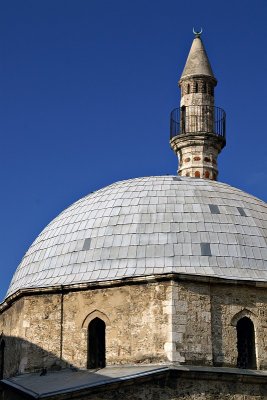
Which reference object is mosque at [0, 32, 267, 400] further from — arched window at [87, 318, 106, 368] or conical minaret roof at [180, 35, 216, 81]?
conical minaret roof at [180, 35, 216, 81]

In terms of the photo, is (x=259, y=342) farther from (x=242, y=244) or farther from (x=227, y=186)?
(x=227, y=186)

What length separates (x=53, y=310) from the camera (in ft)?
67.7

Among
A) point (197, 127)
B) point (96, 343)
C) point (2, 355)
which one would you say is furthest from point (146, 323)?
point (197, 127)

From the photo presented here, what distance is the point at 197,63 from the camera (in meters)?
31.9

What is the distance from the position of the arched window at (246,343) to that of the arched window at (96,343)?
304 centimetres

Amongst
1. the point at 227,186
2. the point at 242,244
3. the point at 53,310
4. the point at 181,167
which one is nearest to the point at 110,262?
the point at 53,310

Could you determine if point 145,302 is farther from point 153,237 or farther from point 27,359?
point 27,359

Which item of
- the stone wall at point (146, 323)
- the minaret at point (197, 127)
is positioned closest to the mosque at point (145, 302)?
the stone wall at point (146, 323)

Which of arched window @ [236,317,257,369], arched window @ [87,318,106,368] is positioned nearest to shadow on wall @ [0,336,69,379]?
arched window @ [87,318,106,368]

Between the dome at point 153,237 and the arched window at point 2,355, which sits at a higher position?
the dome at point 153,237

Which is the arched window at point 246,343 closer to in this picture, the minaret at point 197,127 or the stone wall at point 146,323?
the stone wall at point 146,323

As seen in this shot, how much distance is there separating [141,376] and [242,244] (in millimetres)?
4642

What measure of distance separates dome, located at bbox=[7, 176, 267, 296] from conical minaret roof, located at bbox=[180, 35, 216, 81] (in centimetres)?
902

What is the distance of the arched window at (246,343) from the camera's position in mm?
19734
